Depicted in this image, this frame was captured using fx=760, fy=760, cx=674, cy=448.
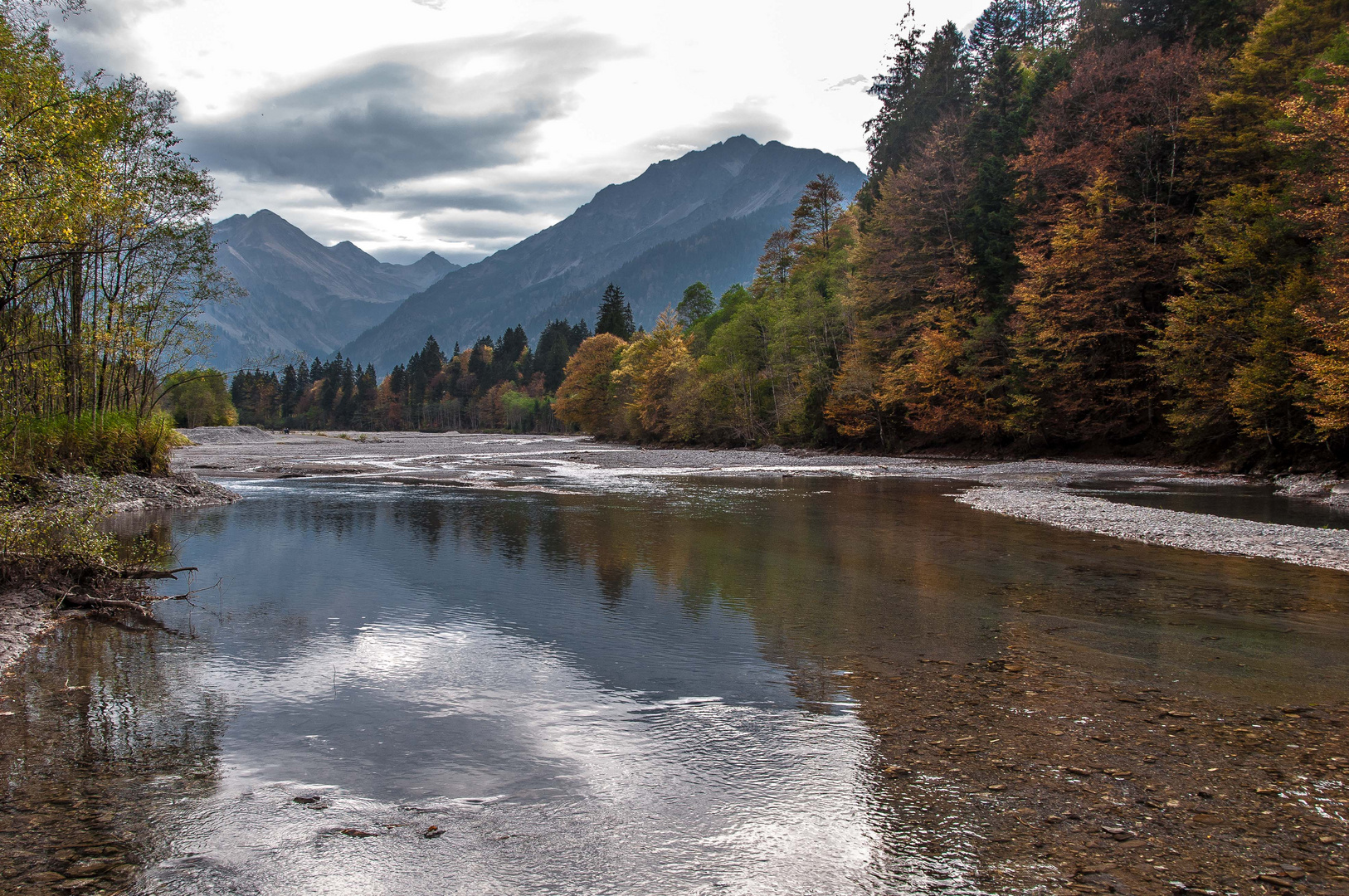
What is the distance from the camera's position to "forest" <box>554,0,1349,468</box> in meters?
30.3

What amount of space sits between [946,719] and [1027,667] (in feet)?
7.30

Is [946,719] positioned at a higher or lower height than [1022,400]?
lower

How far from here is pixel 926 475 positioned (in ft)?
130

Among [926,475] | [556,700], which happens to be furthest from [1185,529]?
[926,475]

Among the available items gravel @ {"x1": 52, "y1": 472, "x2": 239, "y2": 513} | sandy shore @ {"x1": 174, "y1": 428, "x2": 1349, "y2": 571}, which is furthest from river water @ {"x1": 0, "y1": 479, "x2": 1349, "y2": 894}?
gravel @ {"x1": 52, "y1": 472, "x2": 239, "y2": 513}

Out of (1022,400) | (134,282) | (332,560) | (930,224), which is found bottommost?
(332,560)

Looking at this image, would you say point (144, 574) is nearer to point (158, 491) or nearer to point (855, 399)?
point (158, 491)

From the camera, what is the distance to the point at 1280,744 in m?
6.63

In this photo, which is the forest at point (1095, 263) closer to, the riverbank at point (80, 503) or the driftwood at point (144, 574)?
the driftwood at point (144, 574)

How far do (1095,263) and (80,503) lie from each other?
150ft

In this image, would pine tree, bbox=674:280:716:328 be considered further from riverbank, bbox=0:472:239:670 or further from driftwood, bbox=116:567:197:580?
driftwood, bbox=116:567:197:580

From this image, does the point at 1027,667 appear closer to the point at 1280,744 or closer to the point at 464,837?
the point at 1280,744

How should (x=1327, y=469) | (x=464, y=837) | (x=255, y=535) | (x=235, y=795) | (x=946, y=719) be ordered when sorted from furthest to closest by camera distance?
(x=1327, y=469)
(x=255, y=535)
(x=946, y=719)
(x=235, y=795)
(x=464, y=837)

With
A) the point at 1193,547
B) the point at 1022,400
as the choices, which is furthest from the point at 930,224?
the point at 1193,547
